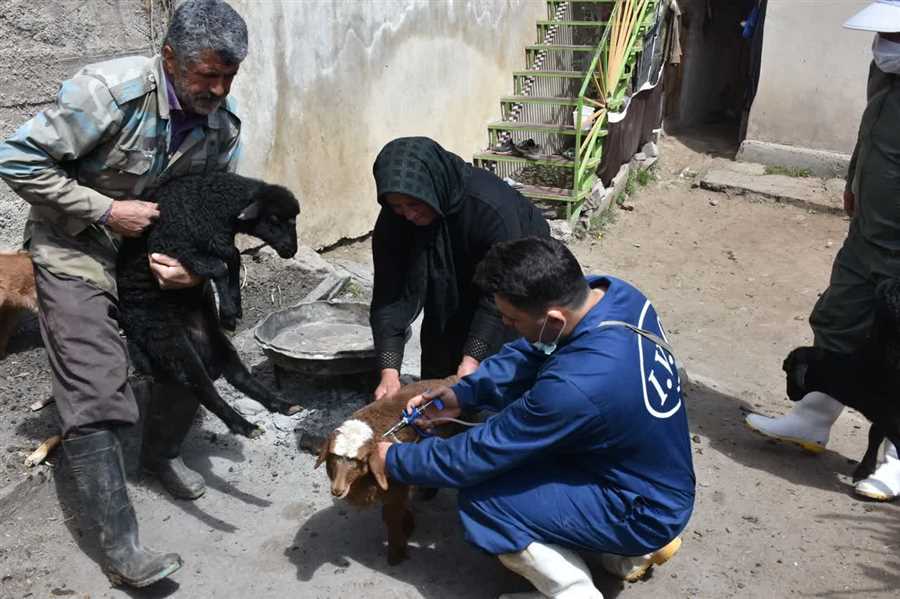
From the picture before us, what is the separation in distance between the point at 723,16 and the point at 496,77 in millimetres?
5308

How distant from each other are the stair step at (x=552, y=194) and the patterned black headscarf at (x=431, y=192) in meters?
4.83

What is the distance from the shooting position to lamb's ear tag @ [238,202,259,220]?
337 cm

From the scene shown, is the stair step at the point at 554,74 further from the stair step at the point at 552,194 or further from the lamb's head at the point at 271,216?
the lamb's head at the point at 271,216

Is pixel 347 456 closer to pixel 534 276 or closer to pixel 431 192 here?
pixel 534 276

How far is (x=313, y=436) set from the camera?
175 inches

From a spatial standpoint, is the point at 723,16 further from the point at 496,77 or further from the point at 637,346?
the point at 637,346

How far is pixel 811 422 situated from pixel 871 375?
1.73 feet

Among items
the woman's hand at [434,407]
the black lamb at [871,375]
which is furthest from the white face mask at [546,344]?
the black lamb at [871,375]

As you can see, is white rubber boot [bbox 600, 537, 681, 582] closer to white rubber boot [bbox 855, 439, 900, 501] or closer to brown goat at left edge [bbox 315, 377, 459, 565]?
brown goat at left edge [bbox 315, 377, 459, 565]

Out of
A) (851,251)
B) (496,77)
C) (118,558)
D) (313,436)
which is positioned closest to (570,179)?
(496,77)

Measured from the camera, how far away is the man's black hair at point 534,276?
9.45 ft

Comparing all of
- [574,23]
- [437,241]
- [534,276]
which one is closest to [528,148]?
[574,23]

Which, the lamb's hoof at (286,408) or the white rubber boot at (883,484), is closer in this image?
the lamb's hoof at (286,408)

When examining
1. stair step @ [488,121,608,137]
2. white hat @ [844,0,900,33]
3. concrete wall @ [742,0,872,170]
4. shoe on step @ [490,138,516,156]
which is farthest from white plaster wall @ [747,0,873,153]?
white hat @ [844,0,900,33]
